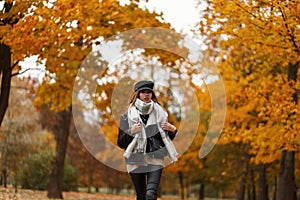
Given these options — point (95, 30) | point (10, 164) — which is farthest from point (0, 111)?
point (10, 164)

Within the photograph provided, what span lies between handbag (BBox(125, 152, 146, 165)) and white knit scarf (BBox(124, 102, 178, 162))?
0.17 feet

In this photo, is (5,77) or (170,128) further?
(5,77)

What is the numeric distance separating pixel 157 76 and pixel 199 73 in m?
1.26

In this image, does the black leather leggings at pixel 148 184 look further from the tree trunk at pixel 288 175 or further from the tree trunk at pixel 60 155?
the tree trunk at pixel 60 155

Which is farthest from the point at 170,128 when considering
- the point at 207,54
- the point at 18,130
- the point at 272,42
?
the point at 18,130

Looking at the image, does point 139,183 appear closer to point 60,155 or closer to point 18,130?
point 60,155

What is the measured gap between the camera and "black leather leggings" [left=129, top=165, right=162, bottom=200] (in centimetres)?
700

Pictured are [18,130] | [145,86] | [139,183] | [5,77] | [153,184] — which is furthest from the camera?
[18,130]

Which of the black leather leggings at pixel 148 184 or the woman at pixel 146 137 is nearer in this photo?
the black leather leggings at pixel 148 184

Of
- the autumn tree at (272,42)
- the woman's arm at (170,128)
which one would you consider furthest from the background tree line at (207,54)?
the woman's arm at (170,128)

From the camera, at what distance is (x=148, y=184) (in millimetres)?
7121

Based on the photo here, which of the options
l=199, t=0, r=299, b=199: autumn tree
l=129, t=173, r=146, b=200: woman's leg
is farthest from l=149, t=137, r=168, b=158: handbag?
l=199, t=0, r=299, b=199: autumn tree

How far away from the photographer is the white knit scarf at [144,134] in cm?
714

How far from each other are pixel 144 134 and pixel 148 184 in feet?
2.07
